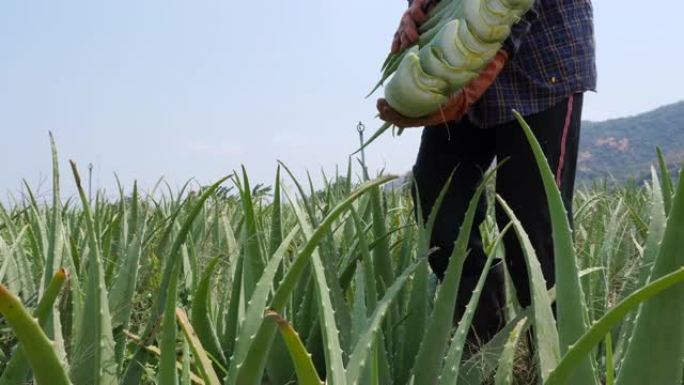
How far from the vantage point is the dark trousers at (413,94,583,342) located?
3.46ft

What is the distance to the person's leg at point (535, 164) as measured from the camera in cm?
105

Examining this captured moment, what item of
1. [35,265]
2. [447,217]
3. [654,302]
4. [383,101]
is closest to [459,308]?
[447,217]

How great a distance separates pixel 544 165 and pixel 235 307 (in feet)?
1.51

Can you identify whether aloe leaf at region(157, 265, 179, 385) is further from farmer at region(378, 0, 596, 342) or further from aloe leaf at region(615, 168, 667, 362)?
farmer at region(378, 0, 596, 342)

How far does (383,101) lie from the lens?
0.94 metres

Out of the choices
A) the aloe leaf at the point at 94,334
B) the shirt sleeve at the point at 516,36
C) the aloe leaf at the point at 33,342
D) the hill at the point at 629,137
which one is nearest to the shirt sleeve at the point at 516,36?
the shirt sleeve at the point at 516,36

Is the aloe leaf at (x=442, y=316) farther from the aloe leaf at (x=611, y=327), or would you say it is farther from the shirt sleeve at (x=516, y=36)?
the shirt sleeve at (x=516, y=36)

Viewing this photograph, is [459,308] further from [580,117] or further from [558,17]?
[558,17]

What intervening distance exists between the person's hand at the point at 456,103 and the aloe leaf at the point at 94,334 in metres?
0.41

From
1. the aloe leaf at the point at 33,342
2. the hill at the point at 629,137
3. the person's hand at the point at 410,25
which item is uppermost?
the hill at the point at 629,137

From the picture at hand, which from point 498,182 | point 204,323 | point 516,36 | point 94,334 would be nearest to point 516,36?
point 516,36

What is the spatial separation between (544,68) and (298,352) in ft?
2.44

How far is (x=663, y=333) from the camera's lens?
431 millimetres

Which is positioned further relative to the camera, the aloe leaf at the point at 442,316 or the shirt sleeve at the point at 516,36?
the shirt sleeve at the point at 516,36
